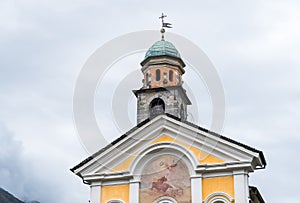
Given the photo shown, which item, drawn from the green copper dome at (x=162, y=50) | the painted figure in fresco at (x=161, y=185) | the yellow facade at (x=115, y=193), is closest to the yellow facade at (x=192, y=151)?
the yellow facade at (x=115, y=193)

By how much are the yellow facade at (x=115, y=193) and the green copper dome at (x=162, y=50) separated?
9594 millimetres

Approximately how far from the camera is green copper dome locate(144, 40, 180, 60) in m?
30.2

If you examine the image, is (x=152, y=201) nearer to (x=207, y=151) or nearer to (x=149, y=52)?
(x=207, y=151)

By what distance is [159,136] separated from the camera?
23.2m

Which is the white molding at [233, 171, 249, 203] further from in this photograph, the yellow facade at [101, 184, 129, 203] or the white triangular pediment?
the yellow facade at [101, 184, 129, 203]

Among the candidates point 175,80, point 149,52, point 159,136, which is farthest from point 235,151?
point 149,52

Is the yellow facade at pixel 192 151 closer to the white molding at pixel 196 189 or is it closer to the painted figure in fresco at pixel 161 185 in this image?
the white molding at pixel 196 189

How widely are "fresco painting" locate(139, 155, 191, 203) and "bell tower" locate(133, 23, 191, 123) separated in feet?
14.3

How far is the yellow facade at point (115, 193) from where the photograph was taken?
74.6 feet

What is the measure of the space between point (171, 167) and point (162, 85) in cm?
726

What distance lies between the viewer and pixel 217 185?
21.6 metres

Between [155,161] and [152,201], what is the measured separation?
1.74m

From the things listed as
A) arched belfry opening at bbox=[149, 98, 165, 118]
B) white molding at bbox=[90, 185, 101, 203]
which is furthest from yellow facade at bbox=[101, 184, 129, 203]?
arched belfry opening at bbox=[149, 98, 165, 118]

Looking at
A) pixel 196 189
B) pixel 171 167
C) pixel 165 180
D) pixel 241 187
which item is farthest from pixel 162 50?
pixel 241 187
